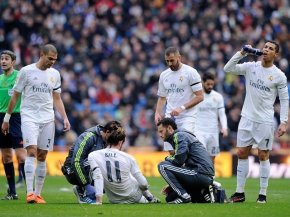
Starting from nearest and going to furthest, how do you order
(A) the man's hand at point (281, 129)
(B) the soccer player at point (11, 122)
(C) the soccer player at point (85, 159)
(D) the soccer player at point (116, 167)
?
1. (D) the soccer player at point (116, 167)
2. (C) the soccer player at point (85, 159)
3. (A) the man's hand at point (281, 129)
4. (B) the soccer player at point (11, 122)

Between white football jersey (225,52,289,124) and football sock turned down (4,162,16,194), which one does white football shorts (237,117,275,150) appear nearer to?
white football jersey (225,52,289,124)

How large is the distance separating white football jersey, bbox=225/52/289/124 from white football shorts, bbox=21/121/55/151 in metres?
3.06

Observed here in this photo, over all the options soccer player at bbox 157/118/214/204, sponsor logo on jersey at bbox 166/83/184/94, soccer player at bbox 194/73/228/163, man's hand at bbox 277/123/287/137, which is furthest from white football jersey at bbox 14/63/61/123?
soccer player at bbox 194/73/228/163

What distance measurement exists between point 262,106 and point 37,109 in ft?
11.8

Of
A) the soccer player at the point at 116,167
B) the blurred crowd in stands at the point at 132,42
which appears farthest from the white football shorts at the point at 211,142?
the blurred crowd in stands at the point at 132,42

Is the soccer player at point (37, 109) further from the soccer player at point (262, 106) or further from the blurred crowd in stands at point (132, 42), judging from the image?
the blurred crowd in stands at point (132, 42)

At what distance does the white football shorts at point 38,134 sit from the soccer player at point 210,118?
524 centimetres

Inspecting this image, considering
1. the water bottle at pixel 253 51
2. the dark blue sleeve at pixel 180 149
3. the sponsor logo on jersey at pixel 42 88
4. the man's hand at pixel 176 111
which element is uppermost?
the water bottle at pixel 253 51

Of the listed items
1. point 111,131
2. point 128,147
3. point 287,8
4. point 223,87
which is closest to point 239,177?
point 111,131

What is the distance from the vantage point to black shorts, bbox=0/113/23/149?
55.3 feet

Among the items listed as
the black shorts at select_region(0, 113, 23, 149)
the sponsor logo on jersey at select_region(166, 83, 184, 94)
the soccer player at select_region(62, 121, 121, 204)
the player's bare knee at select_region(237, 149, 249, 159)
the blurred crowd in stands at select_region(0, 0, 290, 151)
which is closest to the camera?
the soccer player at select_region(62, 121, 121, 204)

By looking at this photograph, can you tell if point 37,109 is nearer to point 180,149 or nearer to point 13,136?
point 13,136

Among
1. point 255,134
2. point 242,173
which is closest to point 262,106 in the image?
point 255,134

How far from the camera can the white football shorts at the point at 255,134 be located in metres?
15.5
